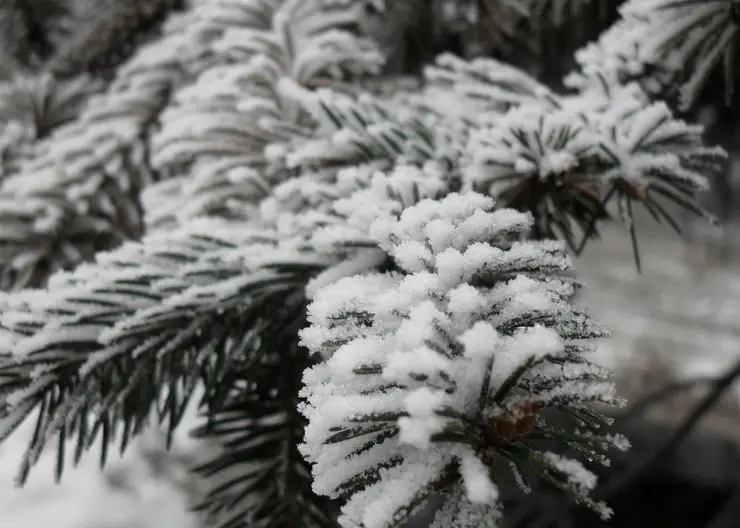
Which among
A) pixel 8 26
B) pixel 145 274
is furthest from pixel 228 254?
pixel 8 26

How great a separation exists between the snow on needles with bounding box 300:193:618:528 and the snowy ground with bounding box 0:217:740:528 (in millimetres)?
581

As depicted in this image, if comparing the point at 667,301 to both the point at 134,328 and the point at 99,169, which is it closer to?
the point at 99,169

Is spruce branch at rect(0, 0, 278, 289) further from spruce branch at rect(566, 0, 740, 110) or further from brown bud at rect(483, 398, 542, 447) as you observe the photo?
brown bud at rect(483, 398, 542, 447)

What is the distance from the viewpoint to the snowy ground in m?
1.21

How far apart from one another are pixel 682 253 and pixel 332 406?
4.51 metres

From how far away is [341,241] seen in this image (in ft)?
1.08

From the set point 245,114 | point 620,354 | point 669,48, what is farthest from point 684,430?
point 620,354

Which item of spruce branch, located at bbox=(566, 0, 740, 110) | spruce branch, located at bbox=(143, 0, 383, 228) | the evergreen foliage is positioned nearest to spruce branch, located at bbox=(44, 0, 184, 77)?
the evergreen foliage

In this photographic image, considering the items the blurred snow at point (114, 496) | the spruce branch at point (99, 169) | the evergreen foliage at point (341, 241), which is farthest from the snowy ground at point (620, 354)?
the evergreen foliage at point (341, 241)

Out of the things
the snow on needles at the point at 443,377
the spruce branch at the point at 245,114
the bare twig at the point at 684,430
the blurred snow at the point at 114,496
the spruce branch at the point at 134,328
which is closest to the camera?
the snow on needles at the point at 443,377

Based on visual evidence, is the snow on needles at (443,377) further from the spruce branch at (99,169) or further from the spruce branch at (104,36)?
the spruce branch at (104,36)

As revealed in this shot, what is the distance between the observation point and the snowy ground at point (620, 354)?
3.98 ft

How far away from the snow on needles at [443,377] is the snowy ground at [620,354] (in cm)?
58

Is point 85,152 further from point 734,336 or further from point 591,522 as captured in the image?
point 734,336
